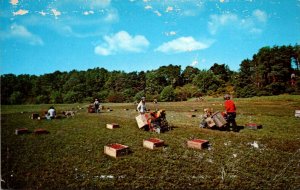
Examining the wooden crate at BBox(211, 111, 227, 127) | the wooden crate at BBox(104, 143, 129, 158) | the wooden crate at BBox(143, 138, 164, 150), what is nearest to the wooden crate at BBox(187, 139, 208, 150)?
the wooden crate at BBox(143, 138, 164, 150)

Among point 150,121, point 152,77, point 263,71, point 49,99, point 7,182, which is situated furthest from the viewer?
point 152,77

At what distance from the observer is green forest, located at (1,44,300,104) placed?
77.9m

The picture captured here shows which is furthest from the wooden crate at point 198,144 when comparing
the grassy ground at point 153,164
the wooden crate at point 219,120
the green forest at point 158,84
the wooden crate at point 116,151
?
the green forest at point 158,84

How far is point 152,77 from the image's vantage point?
116m

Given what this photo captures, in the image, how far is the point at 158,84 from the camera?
116312mm

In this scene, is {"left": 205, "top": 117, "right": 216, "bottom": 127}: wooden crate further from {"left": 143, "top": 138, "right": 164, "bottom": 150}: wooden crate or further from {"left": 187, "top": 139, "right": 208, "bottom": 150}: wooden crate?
{"left": 143, "top": 138, "right": 164, "bottom": 150}: wooden crate

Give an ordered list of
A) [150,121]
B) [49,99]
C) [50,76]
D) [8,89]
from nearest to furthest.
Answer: [150,121] → [8,89] → [49,99] → [50,76]

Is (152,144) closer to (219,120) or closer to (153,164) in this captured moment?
(153,164)

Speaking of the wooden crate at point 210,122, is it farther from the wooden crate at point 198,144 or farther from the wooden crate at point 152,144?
the wooden crate at point 152,144

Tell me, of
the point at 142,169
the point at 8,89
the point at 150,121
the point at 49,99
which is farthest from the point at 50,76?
the point at 142,169

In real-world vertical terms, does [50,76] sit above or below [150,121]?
above

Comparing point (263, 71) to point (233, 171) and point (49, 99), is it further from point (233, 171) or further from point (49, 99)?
point (233, 171)

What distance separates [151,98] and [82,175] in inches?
3205

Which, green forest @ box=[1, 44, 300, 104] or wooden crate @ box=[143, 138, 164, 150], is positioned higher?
green forest @ box=[1, 44, 300, 104]
